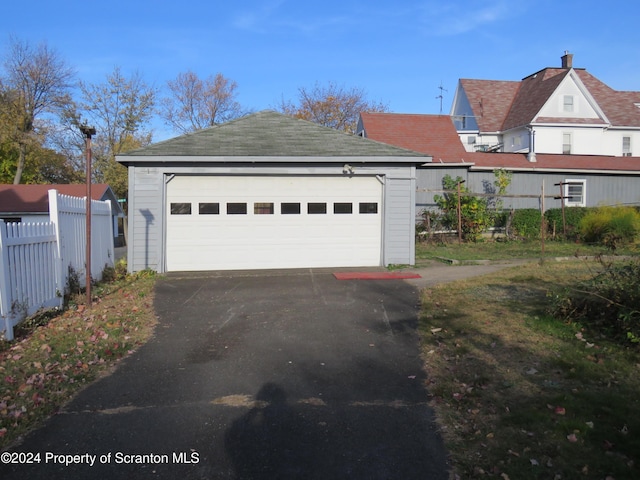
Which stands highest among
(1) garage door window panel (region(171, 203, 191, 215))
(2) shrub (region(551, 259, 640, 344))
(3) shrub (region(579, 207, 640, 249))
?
(1) garage door window panel (region(171, 203, 191, 215))

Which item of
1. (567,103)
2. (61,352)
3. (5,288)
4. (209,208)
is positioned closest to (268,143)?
(209,208)

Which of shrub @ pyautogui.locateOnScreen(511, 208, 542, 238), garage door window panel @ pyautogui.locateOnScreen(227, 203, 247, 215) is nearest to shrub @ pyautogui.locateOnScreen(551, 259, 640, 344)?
garage door window panel @ pyautogui.locateOnScreen(227, 203, 247, 215)

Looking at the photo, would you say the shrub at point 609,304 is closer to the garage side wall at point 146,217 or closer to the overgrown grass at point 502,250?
the overgrown grass at point 502,250

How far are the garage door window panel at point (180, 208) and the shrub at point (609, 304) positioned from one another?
8531 millimetres

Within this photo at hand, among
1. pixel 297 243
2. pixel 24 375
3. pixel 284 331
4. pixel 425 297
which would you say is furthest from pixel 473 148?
pixel 24 375

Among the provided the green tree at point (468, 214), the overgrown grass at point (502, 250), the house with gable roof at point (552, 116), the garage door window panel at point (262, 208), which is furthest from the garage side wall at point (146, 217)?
the house with gable roof at point (552, 116)

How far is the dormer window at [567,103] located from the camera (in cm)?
2861

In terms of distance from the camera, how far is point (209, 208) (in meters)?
12.5

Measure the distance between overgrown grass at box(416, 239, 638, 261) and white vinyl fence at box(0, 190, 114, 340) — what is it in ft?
28.4

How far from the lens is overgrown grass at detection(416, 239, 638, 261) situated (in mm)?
14586

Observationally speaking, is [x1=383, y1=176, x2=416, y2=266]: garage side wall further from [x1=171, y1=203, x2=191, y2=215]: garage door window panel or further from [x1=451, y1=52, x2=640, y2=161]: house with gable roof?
[x1=451, y1=52, x2=640, y2=161]: house with gable roof

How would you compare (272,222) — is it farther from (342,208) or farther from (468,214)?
(468,214)

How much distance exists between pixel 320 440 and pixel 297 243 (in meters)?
8.93

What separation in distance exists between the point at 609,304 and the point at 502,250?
10.7 metres
